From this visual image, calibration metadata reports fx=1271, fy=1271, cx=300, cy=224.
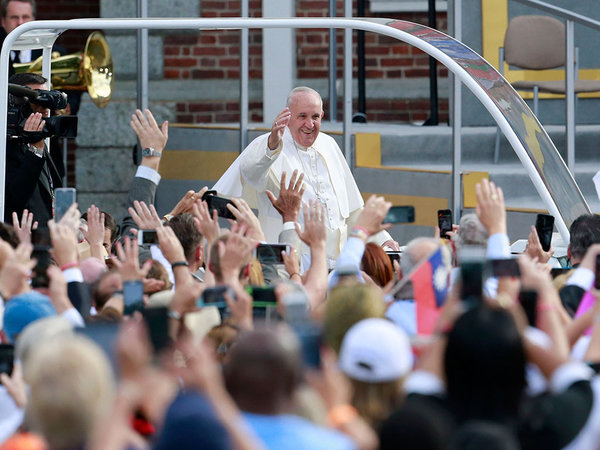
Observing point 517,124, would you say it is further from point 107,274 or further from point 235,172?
point 107,274

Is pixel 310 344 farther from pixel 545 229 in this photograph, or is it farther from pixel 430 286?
pixel 545 229

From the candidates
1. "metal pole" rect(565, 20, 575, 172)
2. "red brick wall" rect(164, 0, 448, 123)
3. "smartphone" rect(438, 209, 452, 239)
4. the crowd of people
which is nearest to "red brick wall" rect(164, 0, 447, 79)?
"red brick wall" rect(164, 0, 448, 123)

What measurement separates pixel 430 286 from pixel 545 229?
4.59 ft

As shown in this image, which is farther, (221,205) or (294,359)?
(221,205)

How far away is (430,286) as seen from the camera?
3105 millimetres

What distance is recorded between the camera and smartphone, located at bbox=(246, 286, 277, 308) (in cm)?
299

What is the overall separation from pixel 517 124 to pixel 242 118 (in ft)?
6.61

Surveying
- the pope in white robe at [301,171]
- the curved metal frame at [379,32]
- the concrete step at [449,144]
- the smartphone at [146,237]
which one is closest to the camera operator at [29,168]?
the curved metal frame at [379,32]

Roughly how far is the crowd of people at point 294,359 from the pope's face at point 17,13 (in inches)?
108

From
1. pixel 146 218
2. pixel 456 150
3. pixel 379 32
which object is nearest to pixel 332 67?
pixel 456 150

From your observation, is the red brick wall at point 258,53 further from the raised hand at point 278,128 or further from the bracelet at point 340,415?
the bracelet at point 340,415

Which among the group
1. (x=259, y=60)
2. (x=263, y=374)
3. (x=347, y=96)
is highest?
(x=259, y=60)

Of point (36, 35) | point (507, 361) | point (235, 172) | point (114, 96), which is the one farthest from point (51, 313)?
point (114, 96)

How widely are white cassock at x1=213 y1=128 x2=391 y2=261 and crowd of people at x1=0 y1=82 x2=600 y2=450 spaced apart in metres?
1.90
